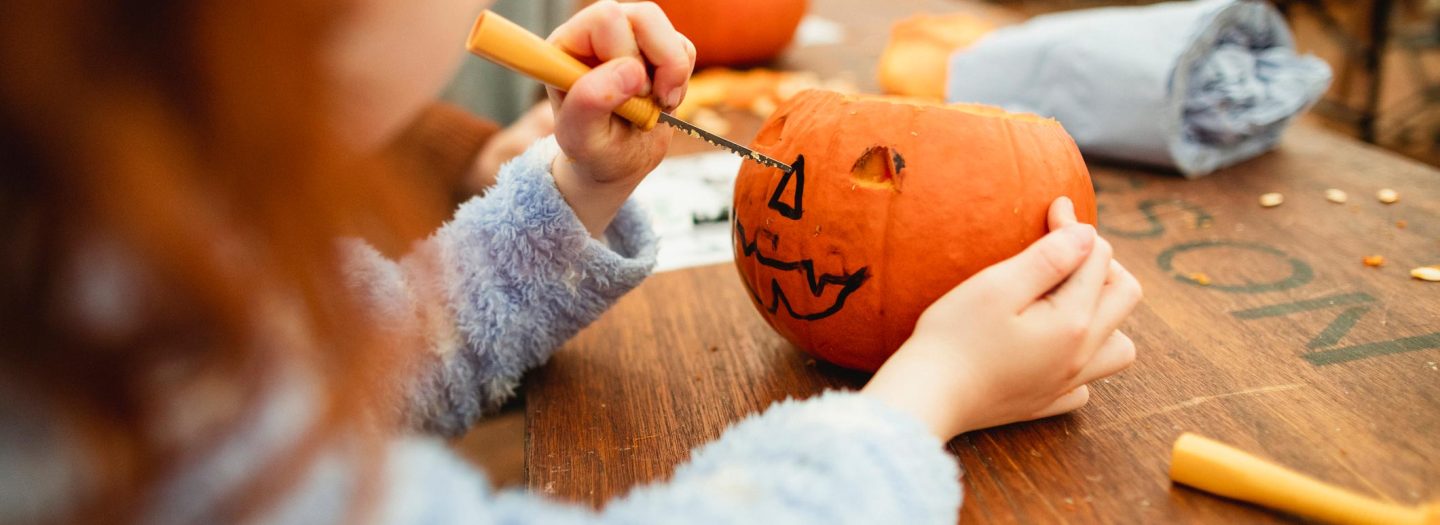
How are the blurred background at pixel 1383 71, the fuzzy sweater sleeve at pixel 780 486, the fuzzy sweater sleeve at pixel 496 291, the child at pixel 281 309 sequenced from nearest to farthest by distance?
the child at pixel 281 309, the fuzzy sweater sleeve at pixel 780 486, the fuzzy sweater sleeve at pixel 496 291, the blurred background at pixel 1383 71

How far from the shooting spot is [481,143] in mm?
1294

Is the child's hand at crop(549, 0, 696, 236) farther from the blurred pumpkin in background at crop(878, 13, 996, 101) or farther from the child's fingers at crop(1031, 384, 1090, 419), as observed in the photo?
the blurred pumpkin in background at crop(878, 13, 996, 101)

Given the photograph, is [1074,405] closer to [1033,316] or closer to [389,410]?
[1033,316]

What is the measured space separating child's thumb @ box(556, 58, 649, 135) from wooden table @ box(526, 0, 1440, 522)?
0.73 ft

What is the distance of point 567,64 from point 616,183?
15 centimetres

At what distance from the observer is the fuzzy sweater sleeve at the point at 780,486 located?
0.46 meters

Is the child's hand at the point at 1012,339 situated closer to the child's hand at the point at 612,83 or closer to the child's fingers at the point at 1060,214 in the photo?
the child's fingers at the point at 1060,214

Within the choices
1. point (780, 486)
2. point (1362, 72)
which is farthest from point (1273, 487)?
point (1362, 72)

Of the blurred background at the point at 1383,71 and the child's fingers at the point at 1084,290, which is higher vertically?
the child's fingers at the point at 1084,290

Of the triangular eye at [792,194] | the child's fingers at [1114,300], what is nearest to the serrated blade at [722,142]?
the triangular eye at [792,194]

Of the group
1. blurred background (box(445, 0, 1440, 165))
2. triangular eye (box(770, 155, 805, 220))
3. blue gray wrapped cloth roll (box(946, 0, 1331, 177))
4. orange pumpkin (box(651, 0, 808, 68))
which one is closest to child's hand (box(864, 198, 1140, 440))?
triangular eye (box(770, 155, 805, 220))

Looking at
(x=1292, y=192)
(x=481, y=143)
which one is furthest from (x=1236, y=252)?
(x=481, y=143)

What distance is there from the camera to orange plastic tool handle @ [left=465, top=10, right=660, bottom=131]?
499mm

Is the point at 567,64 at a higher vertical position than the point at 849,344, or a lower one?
higher
